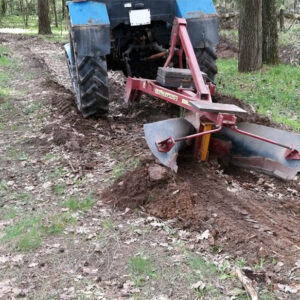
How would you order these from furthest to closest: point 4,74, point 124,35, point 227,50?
point 227,50, point 4,74, point 124,35

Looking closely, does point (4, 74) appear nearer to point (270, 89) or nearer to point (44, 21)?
point (270, 89)

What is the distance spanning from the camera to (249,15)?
35.8 feet

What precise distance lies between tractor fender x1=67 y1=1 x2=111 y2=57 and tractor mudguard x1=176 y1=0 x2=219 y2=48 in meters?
1.22

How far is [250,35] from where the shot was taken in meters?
11.0

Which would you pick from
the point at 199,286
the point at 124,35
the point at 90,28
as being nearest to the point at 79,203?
the point at 199,286

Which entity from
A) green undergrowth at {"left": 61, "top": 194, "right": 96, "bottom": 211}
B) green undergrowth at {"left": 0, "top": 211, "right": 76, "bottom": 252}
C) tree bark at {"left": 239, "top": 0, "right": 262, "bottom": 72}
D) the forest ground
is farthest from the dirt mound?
green undergrowth at {"left": 0, "top": 211, "right": 76, "bottom": 252}

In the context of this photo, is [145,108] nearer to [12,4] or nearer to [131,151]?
[131,151]

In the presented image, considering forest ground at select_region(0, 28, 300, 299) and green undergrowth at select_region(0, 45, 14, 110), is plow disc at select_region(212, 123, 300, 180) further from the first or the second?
green undergrowth at select_region(0, 45, 14, 110)

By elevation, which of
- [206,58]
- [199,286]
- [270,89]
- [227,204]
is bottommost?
[199,286]

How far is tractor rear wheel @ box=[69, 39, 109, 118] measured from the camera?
706 centimetres

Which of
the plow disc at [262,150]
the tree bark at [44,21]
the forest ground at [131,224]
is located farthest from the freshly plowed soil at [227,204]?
the tree bark at [44,21]

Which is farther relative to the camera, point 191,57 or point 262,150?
point 191,57

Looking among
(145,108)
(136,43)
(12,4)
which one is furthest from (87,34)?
(12,4)

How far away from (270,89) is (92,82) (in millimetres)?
4247
